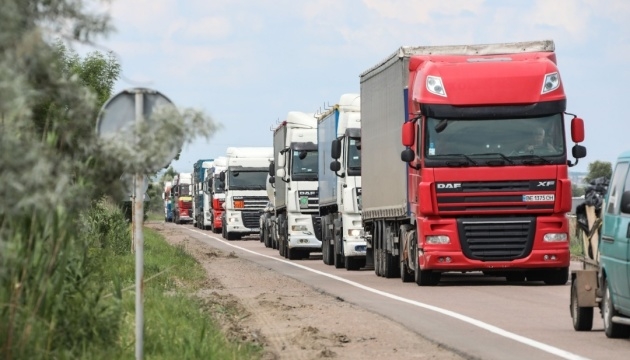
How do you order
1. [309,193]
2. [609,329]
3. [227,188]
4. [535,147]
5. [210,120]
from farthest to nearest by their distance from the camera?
[227,188], [309,193], [535,147], [609,329], [210,120]

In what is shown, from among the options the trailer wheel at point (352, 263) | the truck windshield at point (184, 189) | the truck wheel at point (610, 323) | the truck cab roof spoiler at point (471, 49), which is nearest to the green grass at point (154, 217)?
the truck windshield at point (184, 189)

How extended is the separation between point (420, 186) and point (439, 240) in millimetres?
927

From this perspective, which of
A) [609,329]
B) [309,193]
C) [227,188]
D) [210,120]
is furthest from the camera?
[227,188]

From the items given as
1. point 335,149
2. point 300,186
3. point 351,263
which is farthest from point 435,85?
point 300,186

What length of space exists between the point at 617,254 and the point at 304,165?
26771 millimetres

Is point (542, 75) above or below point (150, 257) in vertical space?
above

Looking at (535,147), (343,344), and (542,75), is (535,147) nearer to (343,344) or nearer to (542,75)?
(542,75)

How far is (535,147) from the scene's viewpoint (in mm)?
24547

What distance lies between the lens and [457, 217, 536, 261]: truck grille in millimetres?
24828

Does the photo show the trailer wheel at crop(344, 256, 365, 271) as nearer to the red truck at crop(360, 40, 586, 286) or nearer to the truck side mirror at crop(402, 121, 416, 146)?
the red truck at crop(360, 40, 586, 286)

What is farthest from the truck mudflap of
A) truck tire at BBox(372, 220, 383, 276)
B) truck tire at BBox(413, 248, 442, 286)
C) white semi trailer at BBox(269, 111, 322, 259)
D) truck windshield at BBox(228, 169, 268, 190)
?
truck windshield at BBox(228, 169, 268, 190)

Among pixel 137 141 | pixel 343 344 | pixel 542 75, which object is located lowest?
pixel 343 344

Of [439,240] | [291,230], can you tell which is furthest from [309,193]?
[439,240]

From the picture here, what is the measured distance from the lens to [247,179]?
59.1 meters
